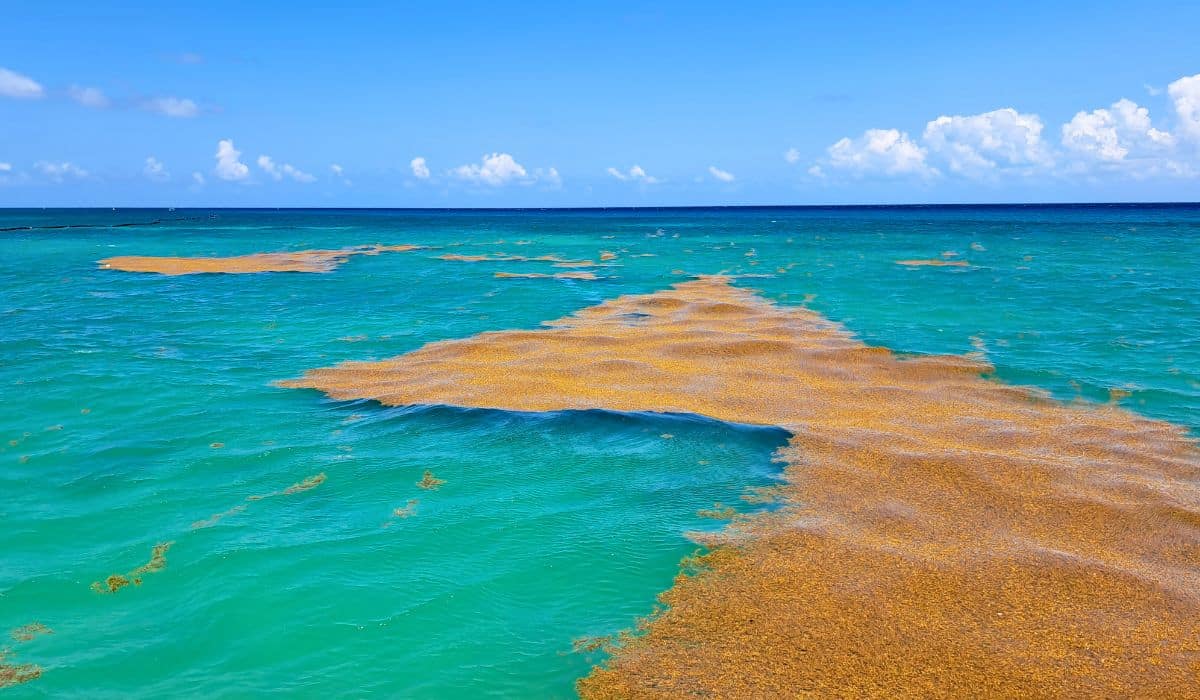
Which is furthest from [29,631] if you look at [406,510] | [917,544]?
[917,544]

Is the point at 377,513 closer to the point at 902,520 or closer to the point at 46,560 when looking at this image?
the point at 46,560

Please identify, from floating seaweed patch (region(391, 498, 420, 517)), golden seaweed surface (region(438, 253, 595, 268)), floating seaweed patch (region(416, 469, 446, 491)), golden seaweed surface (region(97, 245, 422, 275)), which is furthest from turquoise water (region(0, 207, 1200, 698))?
golden seaweed surface (region(438, 253, 595, 268))

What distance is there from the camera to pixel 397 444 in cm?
1128

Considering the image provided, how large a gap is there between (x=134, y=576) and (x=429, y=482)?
3.40 metres

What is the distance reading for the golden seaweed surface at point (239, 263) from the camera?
40.1m

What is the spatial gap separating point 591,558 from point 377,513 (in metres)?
2.76

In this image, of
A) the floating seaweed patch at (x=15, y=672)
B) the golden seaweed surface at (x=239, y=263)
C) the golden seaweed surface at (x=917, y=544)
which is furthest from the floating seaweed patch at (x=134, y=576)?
the golden seaweed surface at (x=239, y=263)

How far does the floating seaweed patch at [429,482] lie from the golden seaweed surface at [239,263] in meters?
32.9

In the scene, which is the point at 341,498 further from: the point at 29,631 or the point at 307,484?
the point at 29,631

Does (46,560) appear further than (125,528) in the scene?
No

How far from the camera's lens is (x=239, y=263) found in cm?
4466

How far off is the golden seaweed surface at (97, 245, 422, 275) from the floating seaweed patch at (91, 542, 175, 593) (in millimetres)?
34225

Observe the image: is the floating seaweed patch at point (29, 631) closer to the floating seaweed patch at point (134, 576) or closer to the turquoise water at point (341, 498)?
the turquoise water at point (341, 498)

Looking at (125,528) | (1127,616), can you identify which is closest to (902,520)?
(1127,616)
